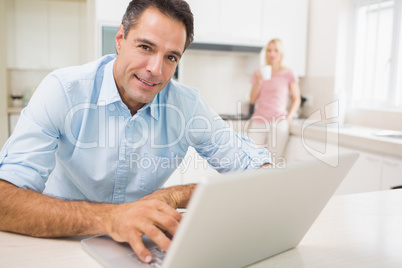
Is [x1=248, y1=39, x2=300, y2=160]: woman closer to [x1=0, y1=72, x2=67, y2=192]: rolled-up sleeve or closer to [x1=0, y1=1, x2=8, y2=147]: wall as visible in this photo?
[x1=0, y1=72, x2=67, y2=192]: rolled-up sleeve

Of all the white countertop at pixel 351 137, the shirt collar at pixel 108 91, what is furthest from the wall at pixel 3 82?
the shirt collar at pixel 108 91

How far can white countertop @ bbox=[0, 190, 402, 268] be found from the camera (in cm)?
75

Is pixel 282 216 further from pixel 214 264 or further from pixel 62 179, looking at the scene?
pixel 62 179

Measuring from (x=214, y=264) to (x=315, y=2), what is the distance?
3.86 meters

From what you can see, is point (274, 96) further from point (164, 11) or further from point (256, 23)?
point (164, 11)

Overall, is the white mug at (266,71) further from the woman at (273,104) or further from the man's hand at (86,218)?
→ the man's hand at (86,218)

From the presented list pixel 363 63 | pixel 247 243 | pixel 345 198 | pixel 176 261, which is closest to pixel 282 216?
pixel 247 243

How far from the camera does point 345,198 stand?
125 cm

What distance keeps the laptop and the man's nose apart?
536 mm

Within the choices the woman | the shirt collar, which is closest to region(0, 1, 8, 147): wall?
the woman

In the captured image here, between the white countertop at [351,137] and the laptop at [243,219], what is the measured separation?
202 cm

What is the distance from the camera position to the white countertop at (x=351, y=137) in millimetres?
2557

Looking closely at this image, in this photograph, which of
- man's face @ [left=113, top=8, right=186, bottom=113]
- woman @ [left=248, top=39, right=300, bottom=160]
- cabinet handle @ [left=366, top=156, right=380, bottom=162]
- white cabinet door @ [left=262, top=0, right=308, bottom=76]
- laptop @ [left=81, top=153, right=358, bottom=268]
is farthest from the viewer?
white cabinet door @ [left=262, top=0, right=308, bottom=76]

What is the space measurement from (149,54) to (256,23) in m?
2.80
